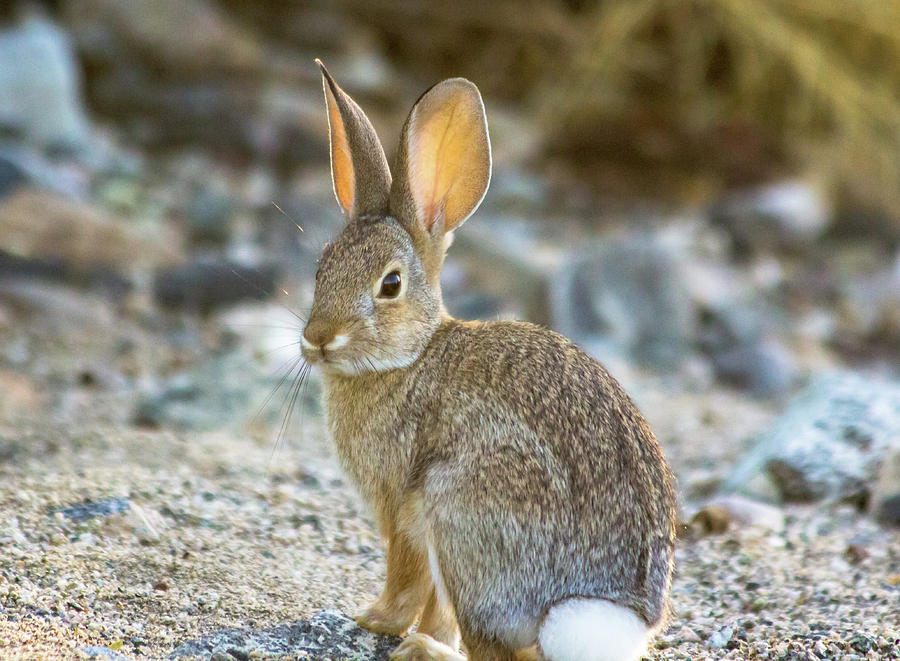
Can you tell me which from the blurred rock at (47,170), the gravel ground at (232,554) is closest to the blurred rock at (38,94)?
the blurred rock at (47,170)

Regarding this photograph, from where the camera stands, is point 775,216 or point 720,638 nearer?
point 720,638

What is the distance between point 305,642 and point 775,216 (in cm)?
870

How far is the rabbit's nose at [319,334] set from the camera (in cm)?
374

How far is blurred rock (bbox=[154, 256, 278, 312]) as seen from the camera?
779cm

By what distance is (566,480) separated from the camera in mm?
3418

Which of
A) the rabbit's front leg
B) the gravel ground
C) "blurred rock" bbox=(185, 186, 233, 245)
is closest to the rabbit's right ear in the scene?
the gravel ground

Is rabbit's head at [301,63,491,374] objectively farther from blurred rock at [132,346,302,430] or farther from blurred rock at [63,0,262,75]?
blurred rock at [63,0,262,75]

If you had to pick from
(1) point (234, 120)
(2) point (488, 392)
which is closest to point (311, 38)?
(1) point (234, 120)

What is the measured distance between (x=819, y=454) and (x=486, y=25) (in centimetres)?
874

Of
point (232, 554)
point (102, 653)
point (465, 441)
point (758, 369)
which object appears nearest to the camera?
point (102, 653)

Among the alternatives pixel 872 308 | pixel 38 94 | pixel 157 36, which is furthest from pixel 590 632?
pixel 157 36

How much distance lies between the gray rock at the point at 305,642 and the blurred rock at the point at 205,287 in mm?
4274

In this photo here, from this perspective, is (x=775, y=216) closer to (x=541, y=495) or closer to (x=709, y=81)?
(x=709, y=81)

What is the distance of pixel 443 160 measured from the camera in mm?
4137
